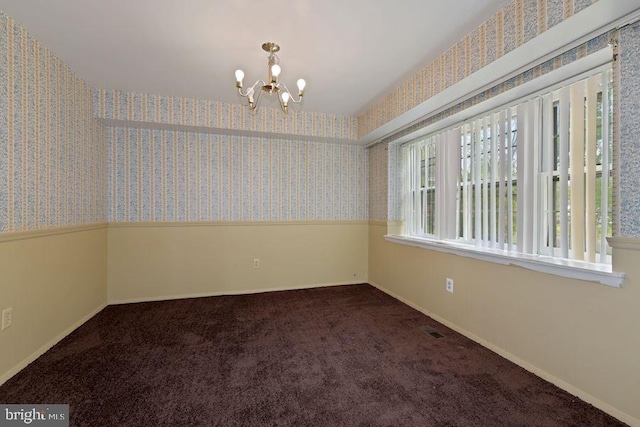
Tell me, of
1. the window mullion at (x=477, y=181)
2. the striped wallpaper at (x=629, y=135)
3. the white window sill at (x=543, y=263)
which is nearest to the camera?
the striped wallpaper at (x=629, y=135)

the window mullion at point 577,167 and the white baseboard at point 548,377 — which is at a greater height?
the window mullion at point 577,167

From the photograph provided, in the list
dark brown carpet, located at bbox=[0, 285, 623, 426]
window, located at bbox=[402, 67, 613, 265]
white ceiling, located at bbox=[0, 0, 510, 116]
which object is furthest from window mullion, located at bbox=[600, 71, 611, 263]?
dark brown carpet, located at bbox=[0, 285, 623, 426]

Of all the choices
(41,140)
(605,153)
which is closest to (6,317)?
(41,140)

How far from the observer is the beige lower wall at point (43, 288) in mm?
1930

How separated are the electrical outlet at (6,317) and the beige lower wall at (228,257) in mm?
1534

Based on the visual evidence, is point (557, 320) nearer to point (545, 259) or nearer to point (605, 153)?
point (545, 259)

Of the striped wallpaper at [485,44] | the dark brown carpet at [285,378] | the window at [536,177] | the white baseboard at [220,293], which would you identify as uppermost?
the striped wallpaper at [485,44]

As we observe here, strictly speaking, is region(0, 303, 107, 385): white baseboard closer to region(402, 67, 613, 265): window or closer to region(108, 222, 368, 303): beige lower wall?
region(108, 222, 368, 303): beige lower wall

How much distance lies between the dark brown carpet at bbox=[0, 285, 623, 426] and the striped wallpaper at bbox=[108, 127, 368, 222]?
140cm

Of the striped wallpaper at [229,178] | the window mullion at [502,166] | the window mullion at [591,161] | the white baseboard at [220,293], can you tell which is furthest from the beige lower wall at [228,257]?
the window mullion at [591,161]

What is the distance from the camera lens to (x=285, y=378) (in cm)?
192

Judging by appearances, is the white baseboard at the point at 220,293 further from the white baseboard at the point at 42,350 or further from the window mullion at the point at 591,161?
the window mullion at the point at 591,161

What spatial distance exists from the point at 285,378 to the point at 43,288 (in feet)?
6.79

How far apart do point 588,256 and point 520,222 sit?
458 millimetres
